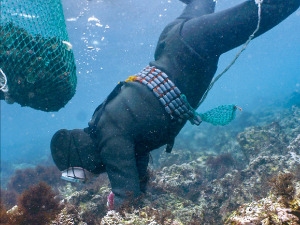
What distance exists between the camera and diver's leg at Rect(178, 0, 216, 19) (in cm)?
437

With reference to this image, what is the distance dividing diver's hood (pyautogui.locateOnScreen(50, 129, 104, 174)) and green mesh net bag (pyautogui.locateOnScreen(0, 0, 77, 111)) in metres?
0.70

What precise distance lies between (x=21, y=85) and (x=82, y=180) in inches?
63.7

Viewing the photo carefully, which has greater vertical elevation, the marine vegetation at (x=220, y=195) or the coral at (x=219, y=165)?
the coral at (x=219, y=165)

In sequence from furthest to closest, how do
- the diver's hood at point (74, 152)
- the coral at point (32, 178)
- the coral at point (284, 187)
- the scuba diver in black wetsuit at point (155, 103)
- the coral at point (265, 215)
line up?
the coral at point (32, 178) → the diver's hood at point (74, 152) → the scuba diver in black wetsuit at point (155, 103) → the coral at point (284, 187) → the coral at point (265, 215)

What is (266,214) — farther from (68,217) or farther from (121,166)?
(68,217)

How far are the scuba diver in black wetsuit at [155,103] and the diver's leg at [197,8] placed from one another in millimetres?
416

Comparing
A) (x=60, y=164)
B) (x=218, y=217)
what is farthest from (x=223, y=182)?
(x=60, y=164)

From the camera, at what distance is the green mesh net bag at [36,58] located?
11.3 feet

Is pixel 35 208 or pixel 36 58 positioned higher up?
pixel 36 58

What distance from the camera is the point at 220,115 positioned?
391cm

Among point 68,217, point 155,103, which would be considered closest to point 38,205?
point 68,217

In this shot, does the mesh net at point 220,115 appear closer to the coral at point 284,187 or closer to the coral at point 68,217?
the coral at point 284,187

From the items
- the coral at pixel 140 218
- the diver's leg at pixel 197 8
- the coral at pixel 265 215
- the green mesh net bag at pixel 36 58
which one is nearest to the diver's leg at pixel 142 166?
the coral at pixel 140 218

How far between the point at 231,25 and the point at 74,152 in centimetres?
290
